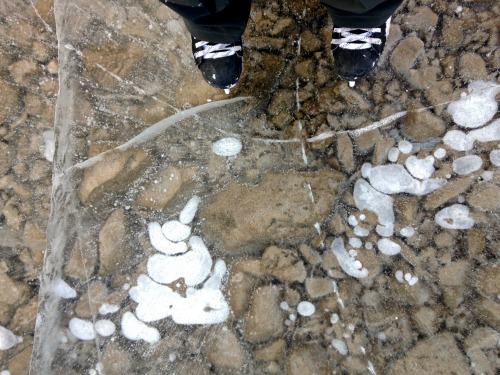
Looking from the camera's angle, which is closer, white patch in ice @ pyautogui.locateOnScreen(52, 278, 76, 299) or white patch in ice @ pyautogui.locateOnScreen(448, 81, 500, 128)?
white patch in ice @ pyautogui.locateOnScreen(448, 81, 500, 128)

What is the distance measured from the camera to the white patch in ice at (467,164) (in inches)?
42.3

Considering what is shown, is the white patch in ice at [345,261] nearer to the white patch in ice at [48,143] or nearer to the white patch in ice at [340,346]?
the white patch in ice at [340,346]

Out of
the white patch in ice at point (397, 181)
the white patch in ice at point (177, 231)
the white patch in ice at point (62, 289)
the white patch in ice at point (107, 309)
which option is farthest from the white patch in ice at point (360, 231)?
the white patch in ice at point (62, 289)

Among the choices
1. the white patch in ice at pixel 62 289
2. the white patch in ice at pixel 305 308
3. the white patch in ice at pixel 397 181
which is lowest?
the white patch in ice at pixel 305 308

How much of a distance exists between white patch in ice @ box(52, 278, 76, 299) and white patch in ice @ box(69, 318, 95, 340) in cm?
7

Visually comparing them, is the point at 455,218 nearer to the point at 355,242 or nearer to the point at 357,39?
the point at 355,242

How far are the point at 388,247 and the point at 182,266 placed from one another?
1.94 feet

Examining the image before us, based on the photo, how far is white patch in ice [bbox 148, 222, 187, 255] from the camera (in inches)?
46.4

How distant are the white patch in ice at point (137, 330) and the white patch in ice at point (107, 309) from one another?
0.03 metres

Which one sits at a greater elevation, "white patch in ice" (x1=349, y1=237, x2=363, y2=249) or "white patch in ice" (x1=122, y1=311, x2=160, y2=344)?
"white patch in ice" (x1=349, y1=237, x2=363, y2=249)

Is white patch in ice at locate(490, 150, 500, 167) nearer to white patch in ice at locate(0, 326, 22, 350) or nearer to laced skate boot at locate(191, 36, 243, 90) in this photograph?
laced skate boot at locate(191, 36, 243, 90)

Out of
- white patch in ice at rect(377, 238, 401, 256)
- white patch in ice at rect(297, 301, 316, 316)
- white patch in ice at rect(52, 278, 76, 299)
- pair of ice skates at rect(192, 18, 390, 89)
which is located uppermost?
pair of ice skates at rect(192, 18, 390, 89)

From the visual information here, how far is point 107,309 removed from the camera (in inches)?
46.4

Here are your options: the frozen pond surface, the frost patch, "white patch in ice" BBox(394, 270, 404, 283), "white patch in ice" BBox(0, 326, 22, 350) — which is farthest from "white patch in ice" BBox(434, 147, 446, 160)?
"white patch in ice" BBox(0, 326, 22, 350)
